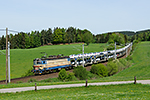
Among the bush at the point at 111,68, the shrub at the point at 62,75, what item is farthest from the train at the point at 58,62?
the bush at the point at 111,68

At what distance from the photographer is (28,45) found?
331 ft

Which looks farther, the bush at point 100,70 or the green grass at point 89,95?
the bush at point 100,70

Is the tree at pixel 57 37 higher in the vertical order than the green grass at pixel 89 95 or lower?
higher

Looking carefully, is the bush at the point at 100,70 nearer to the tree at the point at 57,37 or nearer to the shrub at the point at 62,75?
the shrub at the point at 62,75

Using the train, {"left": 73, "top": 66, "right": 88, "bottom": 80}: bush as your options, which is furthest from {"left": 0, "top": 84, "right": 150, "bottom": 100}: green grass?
the train

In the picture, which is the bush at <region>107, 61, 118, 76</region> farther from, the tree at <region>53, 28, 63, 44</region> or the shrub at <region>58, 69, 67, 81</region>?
the tree at <region>53, 28, 63, 44</region>

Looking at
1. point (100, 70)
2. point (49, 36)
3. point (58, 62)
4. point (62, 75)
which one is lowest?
point (100, 70)

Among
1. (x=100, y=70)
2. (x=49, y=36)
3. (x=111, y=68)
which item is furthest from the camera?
(x=49, y=36)

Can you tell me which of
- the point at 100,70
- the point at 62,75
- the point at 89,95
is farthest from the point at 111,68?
the point at 89,95

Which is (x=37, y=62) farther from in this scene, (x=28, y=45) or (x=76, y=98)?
(x=28, y=45)

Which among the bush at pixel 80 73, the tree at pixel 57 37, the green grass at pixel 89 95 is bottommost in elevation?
the bush at pixel 80 73

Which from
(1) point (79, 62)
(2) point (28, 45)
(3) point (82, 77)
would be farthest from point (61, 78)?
(2) point (28, 45)

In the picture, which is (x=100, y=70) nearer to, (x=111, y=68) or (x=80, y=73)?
(x=111, y=68)

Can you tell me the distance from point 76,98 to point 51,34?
131440 millimetres
